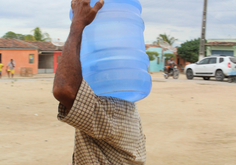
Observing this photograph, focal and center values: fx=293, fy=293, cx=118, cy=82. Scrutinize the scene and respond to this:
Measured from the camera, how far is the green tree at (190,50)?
38438 mm

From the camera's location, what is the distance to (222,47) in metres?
30.0

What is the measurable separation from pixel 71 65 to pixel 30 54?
102ft

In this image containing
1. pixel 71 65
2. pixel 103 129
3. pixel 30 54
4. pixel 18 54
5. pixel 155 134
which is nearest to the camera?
pixel 71 65

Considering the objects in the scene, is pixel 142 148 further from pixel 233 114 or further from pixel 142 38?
pixel 233 114

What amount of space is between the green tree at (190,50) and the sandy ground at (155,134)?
102 ft

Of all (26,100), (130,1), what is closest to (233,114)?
(26,100)

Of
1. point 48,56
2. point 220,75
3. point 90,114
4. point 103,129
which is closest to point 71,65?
point 90,114

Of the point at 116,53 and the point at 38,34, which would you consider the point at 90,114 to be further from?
the point at 38,34

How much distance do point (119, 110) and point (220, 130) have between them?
15.4 ft

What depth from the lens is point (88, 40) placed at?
1488mm

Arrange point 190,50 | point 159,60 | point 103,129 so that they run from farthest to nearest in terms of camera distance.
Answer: point 159,60
point 190,50
point 103,129

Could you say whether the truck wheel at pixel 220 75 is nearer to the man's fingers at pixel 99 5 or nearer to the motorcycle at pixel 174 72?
the motorcycle at pixel 174 72

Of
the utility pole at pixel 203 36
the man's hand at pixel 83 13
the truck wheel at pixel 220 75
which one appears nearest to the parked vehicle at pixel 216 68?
the truck wheel at pixel 220 75

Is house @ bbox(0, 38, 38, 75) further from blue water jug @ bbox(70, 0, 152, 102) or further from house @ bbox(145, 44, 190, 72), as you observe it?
blue water jug @ bbox(70, 0, 152, 102)
